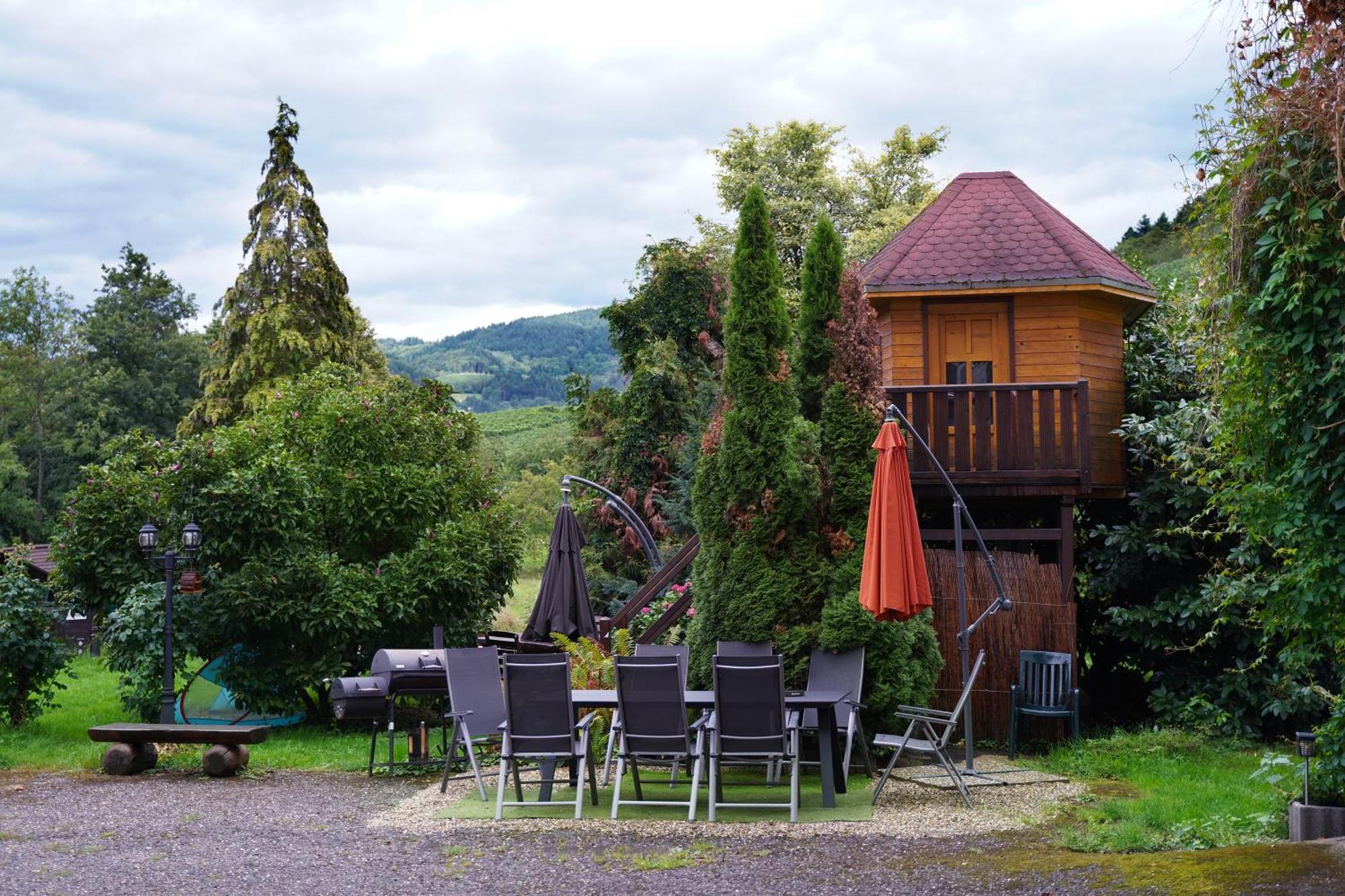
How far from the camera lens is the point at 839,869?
6801 mm

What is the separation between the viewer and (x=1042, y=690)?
1193 centimetres

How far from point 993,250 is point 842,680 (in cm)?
581

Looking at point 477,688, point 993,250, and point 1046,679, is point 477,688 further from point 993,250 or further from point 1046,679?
point 993,250

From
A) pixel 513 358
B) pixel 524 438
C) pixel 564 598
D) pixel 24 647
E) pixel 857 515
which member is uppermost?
pixel 513 358

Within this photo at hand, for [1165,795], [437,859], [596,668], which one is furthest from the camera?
[596,668]

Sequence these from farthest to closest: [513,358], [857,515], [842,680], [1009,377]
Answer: [513,358] < [1009,377] < [857,515] < [842,680]

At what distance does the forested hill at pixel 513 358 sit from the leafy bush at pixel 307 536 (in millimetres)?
58872

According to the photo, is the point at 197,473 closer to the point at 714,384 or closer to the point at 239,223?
the point at 714,384

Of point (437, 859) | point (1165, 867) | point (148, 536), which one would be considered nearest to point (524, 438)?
point (148, 536)

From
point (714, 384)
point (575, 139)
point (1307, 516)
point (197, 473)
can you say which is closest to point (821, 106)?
point (714, 384)

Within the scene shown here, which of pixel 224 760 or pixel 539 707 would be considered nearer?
pixel 539 707

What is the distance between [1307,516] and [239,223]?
27.7m

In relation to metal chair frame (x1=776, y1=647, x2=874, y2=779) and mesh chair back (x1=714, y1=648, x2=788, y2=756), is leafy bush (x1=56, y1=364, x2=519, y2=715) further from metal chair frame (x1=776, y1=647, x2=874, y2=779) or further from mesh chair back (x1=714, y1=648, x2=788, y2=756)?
Answer: mesh chair back (x1=714, y1=648, x2=788, y2=756)

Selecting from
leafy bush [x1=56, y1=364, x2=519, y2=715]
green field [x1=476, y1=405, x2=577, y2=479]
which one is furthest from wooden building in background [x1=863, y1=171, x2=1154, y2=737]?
green field [x1=476, y1=405, x2=577, y2=479]
